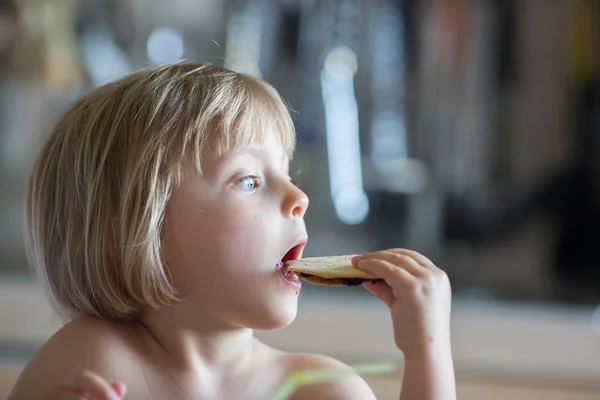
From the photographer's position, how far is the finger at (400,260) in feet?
1.97

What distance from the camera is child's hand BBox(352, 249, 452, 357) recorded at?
23.0 inches

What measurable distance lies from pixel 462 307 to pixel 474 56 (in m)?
0.50

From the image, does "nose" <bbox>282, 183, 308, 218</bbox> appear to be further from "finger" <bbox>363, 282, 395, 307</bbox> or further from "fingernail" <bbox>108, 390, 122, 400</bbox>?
"fingernail" <bbox>108, 390, 122, 400</bbox>

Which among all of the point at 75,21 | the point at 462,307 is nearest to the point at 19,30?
the point at 75,21

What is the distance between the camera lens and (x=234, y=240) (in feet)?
1.98

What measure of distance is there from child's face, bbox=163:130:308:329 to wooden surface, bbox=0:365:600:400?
1.68ft

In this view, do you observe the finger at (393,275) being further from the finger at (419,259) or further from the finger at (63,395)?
the finger at (63,395)

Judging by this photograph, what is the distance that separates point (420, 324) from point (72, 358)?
0.28 meters

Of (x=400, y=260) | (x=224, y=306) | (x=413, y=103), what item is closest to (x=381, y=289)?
(x=400, y=260)

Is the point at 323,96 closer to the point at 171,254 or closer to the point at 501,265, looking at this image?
the point at 501,265

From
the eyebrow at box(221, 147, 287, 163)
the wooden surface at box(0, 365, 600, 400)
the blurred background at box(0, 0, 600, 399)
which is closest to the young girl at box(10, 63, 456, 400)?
the eyebrow at box(221, 147, 287, 163)

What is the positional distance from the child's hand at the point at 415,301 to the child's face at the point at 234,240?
7 centimetres

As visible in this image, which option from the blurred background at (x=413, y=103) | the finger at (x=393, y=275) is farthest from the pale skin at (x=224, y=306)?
the blurred background at (x=413, y=103)

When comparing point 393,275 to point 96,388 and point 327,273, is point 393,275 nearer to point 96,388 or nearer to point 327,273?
point 327,273
